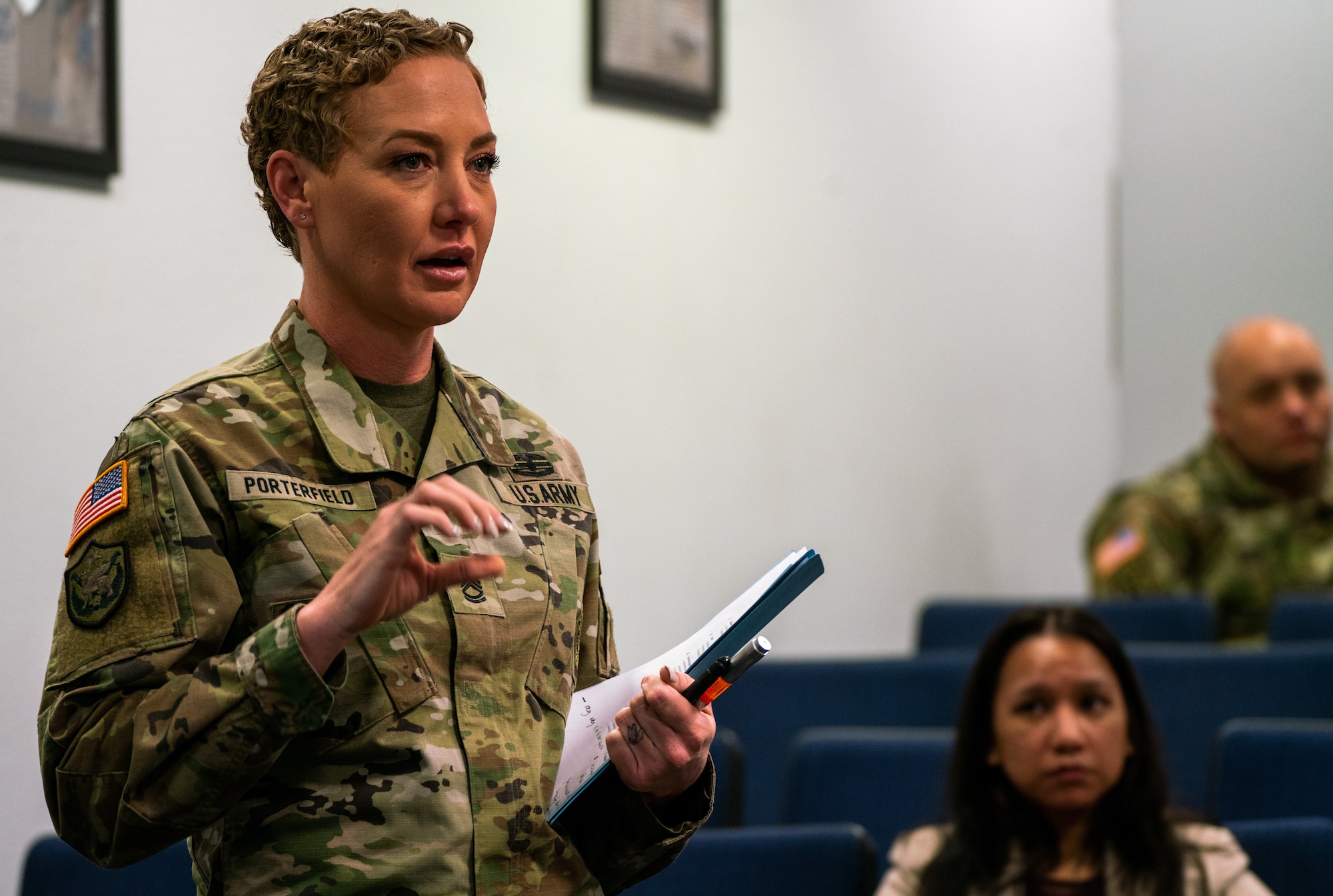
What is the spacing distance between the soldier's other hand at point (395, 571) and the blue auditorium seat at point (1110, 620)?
280 cm

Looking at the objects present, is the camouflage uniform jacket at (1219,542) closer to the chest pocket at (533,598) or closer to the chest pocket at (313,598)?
the chest pocket at (533,598)

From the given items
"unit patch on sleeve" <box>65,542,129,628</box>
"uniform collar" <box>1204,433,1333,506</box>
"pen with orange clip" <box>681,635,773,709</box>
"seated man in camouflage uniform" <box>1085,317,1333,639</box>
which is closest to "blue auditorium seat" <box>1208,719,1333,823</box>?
"seated man in camouflage uniform" <box>1085,317,1333,639</box>

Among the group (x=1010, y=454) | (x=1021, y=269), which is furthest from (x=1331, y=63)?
(x=1010, y=454)

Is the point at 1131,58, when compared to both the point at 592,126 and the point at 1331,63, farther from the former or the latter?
the point at 592,126

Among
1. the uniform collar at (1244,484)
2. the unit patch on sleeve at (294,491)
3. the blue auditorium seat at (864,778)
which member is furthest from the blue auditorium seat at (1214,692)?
the unit patch on sleeve at (294,491)

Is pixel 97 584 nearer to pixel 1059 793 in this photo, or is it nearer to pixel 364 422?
pixel 364 422

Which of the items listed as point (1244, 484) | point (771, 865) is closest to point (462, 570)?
point (771, 865)

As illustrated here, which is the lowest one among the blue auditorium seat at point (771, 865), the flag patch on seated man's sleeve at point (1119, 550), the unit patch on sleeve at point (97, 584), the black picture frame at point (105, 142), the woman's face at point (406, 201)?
the blue auditorium seat at point (771, 865)

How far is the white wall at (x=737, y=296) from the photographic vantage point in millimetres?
2344

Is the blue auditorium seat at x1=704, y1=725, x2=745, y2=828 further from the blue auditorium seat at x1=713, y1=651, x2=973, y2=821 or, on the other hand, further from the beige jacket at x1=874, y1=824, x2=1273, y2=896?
the blue auditorium seat at x1=713, y1=651, x2=973, y2=821

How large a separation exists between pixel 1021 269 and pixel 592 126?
1922 mm

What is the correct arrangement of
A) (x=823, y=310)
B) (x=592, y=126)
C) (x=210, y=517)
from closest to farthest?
(x=210, y=517) < (x=592, y=126) < (x=823, y=310)

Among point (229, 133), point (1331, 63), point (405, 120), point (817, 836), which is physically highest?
point (1331, 63)

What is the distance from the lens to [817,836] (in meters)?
2.01
